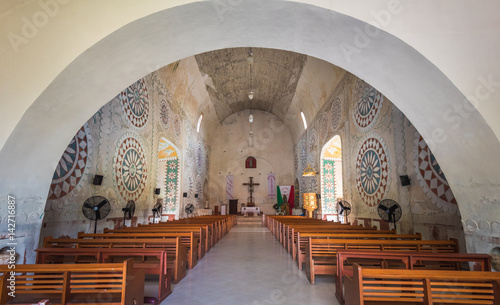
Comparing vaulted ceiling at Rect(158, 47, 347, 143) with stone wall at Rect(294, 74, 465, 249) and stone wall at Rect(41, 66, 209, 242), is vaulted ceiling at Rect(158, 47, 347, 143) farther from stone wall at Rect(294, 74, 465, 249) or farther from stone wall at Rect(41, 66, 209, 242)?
stone wall at Rect(294, 74, 465, 249)

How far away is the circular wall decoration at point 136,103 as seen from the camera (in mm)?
8062

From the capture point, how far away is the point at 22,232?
373 centimetres

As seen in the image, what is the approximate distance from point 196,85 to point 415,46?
11.4 meters

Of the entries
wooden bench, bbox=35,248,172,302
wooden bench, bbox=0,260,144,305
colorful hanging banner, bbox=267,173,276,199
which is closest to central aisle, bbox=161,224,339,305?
wooden bench, bbox=35,248,172,302

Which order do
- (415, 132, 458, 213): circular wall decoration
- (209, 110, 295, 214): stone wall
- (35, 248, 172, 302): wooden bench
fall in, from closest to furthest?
(35, 248, 172, 302): wooden bench → (415, 132, 458, 213): circular wall decoration → (209, 110, 295, 214): stone wall

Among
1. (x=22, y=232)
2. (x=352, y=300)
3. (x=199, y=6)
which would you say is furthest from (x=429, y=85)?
(x=22, y=232)

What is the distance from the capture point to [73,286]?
2457mm

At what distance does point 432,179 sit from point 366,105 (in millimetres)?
3269

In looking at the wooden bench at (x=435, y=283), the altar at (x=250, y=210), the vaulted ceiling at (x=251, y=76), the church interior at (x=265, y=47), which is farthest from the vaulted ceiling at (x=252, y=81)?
the wooden bench at (x=435, y=283)

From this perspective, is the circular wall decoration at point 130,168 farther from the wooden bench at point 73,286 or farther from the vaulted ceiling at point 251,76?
the wooden bench at point 73,286

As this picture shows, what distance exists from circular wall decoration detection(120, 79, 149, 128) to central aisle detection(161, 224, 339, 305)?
15.9 feet

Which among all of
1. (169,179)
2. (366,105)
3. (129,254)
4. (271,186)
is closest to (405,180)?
(366,105)

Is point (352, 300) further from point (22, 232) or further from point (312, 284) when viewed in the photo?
point (22, 232)

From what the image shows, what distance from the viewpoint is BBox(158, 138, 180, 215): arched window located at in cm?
1266
